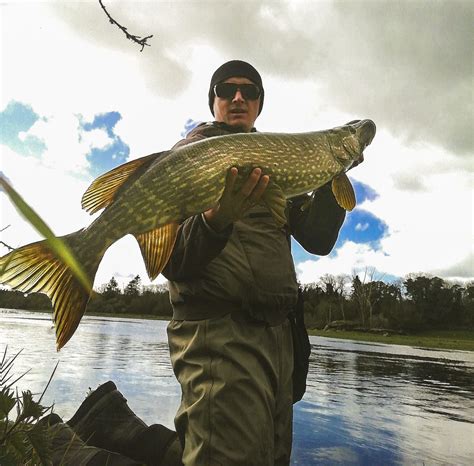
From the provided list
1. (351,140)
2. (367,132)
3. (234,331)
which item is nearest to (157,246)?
(234,331)

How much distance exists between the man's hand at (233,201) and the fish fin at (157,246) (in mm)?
272

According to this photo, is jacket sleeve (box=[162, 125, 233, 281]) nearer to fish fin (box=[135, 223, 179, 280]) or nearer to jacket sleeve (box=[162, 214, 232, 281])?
jacket sleeve (box=[162, 214, 232, 281])

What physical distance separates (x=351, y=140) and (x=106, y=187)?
194cm

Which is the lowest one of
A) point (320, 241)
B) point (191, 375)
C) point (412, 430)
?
point (412, 430)

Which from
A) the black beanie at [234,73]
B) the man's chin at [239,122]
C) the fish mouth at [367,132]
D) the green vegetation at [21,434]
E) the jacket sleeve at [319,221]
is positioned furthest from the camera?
the black beanie at [234,73]

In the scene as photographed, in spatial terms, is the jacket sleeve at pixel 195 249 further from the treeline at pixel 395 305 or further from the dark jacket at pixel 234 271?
the treeline at pixel 395 305

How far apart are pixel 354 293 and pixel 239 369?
67.7 metres

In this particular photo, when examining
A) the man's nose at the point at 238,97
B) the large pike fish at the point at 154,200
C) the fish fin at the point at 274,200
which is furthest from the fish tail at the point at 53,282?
the man's nose at the point at 238,97

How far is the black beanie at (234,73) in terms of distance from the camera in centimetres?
367

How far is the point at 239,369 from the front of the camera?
2539 millimetres

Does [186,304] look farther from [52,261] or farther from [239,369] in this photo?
[52,261]

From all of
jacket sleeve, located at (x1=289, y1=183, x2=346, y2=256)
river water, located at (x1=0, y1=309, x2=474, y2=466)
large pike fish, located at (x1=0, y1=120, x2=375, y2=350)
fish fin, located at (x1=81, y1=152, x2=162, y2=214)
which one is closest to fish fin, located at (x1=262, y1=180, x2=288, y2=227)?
large pike fish, located at (x1=0, y1=120, x2=375, y2=350)

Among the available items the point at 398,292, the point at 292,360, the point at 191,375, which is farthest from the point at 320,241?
the point at 398,292

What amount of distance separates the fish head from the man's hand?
928 mm
